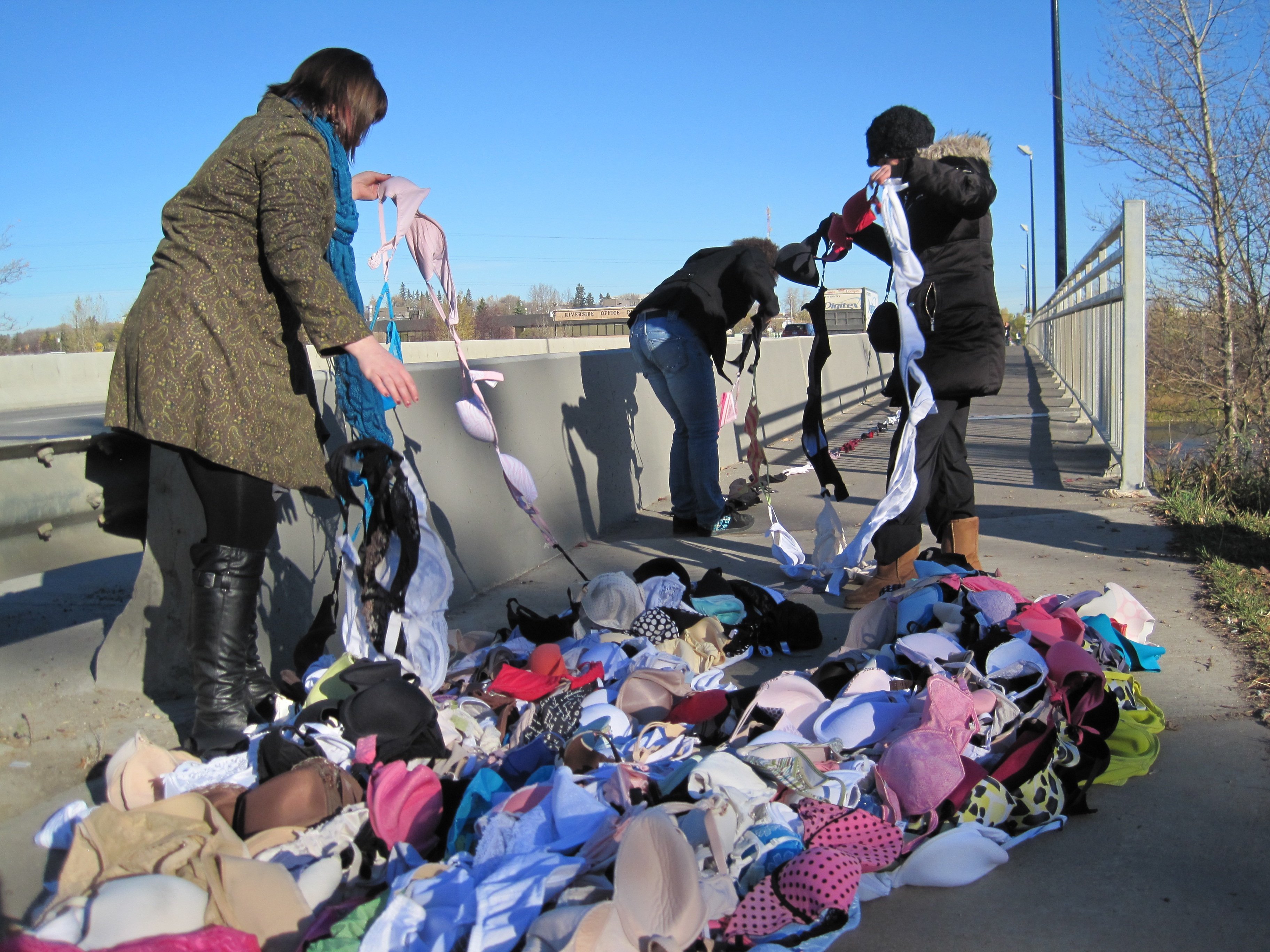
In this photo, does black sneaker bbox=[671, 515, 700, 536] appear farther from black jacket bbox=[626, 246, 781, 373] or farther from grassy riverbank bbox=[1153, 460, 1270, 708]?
grassy riverbank bbox=[1153, 460, 1270, 708]

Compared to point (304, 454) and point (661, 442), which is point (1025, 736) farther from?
point (661, 442)

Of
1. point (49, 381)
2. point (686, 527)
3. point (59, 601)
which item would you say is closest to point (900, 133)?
point (686, 527)

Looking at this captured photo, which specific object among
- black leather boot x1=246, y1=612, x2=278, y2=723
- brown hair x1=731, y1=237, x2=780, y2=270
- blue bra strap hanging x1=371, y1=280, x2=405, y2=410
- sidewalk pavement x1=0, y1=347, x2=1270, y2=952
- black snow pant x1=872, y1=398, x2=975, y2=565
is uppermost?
brown hair x1=731, y1=237, x2=780, y2=270

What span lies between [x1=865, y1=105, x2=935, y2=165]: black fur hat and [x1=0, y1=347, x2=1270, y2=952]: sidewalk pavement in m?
2.02

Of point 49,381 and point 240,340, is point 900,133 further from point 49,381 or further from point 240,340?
point 49,381

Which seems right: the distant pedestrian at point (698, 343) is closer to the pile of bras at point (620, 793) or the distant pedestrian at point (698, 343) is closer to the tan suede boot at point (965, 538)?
the tan suede boot at point (965, 538)

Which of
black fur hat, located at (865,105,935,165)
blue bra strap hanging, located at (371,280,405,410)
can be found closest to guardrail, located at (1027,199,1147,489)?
black fur hat, located at (865,105,935,165)

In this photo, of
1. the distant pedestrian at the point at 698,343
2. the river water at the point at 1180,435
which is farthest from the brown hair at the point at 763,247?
the river water at the point at 1180,435

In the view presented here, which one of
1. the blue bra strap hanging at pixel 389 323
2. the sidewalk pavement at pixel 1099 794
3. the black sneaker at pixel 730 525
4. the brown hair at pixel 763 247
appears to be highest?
the brown hair at pixel 763 247

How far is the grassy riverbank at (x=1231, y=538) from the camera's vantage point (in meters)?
3.69

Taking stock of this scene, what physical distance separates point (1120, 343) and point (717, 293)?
3.19 m

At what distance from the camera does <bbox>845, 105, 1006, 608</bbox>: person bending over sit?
4.15m

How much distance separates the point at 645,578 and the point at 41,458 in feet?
7.78

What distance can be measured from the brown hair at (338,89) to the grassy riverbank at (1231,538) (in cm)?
338
